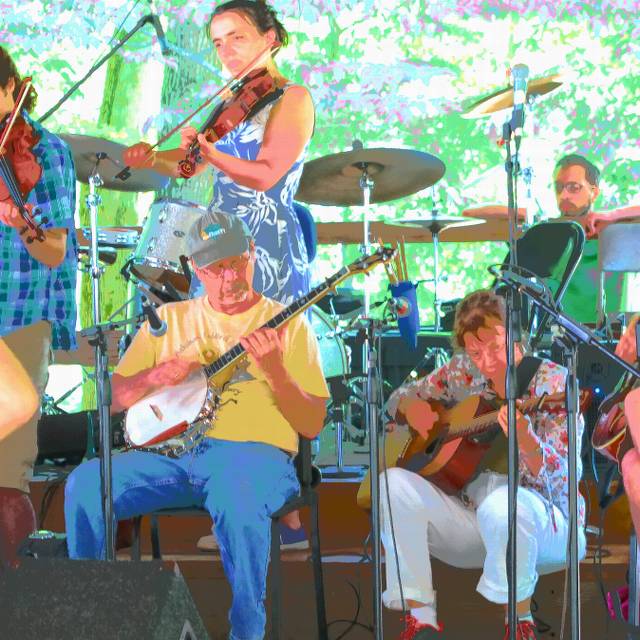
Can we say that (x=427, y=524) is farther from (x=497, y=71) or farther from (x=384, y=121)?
(x=384, y=121)

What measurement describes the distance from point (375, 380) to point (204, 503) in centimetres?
56

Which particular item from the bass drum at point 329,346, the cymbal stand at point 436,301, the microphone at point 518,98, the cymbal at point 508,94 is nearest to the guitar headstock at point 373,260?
the microphone at point 518,98

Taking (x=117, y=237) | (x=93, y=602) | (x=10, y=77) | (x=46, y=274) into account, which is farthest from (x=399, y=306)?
(x=93, y=602)

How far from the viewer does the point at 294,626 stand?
Result: 10.1ft

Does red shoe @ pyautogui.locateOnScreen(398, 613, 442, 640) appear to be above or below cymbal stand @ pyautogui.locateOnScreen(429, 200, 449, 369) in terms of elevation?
below

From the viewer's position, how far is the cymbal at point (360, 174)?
4.03m

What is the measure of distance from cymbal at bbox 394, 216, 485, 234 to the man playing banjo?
1.56 m

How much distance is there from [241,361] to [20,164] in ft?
2.67

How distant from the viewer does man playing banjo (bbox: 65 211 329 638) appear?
8.79ft

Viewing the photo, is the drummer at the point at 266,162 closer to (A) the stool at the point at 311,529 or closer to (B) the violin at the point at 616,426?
(A) the stool at the point at 311,529

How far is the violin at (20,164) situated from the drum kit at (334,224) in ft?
1.85

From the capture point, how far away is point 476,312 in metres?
2.96

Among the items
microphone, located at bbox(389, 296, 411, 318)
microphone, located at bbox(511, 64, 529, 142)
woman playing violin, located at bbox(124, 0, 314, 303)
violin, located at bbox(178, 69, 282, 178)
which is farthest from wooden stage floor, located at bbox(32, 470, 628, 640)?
violin, located at bbox(178, 69, 282, 178)

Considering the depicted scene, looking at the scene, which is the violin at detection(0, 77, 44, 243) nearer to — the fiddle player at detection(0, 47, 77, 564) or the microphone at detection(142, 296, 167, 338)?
the fiddle player at detection(0, 47, 77, 564)
